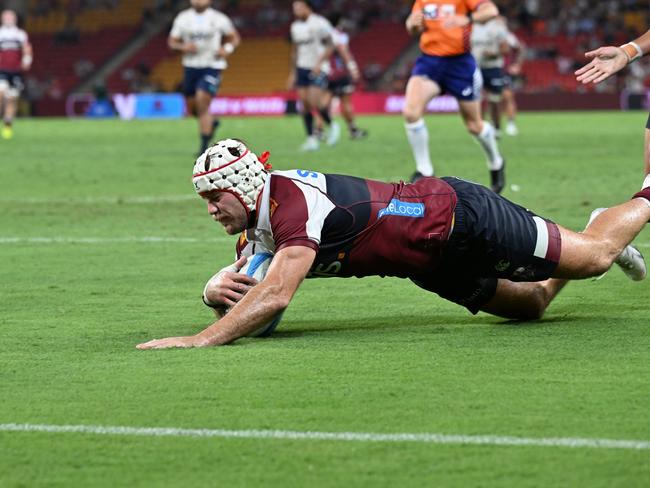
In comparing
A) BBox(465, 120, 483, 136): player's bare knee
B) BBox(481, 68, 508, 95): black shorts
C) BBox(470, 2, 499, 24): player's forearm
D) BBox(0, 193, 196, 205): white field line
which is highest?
BBox(470, 2, 499, 24): player's forearm

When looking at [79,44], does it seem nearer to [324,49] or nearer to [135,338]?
[324,49]

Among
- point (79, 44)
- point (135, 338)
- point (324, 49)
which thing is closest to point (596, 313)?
point (135, 338)

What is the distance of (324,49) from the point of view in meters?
23.7

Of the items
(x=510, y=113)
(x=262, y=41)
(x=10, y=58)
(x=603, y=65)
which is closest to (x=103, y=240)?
(x=603, y=65)

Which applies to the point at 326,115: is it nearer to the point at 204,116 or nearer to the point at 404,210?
the point at 204,116

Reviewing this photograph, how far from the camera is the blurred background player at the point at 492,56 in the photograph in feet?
81.2

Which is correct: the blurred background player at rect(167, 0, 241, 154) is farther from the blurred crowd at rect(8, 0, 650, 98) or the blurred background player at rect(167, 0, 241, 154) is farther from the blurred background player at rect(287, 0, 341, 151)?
the blurred crowd at rect(8, 0, 650, 98)

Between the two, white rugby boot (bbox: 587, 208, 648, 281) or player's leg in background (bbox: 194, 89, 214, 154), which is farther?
player's leg in background (bbox: 194, 89, 214, 154)

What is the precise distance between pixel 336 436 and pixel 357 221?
1963 mm

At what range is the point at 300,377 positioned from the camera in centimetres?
520

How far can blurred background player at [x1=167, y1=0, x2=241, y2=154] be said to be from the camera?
19.5 metres

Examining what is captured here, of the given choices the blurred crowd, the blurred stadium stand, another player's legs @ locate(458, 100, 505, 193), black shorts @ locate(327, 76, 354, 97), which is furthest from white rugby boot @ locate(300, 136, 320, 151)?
the blurred stadium stand

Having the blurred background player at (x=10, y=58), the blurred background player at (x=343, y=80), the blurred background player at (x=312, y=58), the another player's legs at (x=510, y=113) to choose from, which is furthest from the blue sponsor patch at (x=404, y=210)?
the blurred background player at (x=10, y=58)

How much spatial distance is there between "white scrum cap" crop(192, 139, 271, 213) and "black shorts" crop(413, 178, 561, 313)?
937 mm
